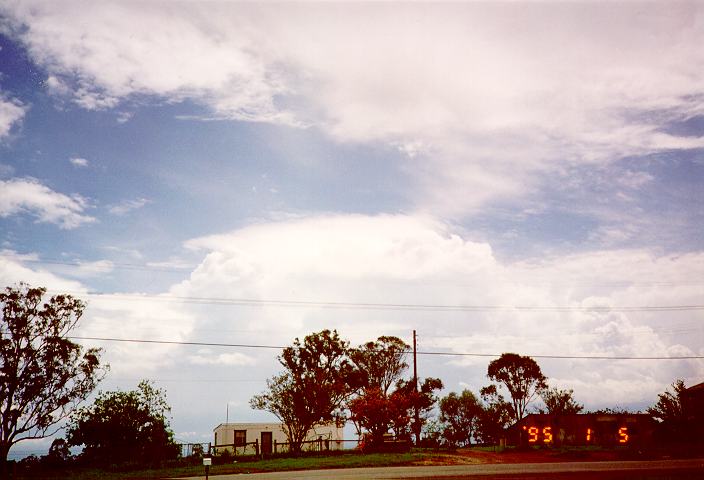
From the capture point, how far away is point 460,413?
283 ft

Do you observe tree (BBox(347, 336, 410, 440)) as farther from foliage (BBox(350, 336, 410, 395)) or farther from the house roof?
the house roof

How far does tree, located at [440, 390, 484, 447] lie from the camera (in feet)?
275

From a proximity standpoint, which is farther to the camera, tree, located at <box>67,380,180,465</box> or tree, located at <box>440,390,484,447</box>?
tree, located at <box>440,390,484,447</box>

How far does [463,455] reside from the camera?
4450cm

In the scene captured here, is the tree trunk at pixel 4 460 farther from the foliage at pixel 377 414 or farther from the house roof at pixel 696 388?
the house roof at pixel 696 388

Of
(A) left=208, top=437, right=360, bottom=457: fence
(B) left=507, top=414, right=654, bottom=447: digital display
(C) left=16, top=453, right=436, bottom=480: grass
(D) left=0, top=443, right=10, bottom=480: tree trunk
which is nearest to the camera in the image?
(B) left=507, top=414, right=654, bottom=447: digital display

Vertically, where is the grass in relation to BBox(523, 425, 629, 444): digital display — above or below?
below

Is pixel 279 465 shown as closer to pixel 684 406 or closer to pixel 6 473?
pixel 6 473

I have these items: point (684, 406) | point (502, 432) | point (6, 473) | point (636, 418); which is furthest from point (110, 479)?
point (684, 406)

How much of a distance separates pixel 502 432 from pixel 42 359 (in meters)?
48.7

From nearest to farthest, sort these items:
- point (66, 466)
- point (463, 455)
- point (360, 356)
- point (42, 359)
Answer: point (42, 359)
point (66, 466)
point (463, 455)
point (360, 356)

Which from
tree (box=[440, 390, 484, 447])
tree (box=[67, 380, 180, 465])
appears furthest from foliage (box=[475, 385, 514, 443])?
tree (box=[67, 380, 180, 465])

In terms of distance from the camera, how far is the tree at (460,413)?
8388cm

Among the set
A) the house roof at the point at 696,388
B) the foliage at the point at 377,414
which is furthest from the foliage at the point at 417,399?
the house roof at the point at 696,388
